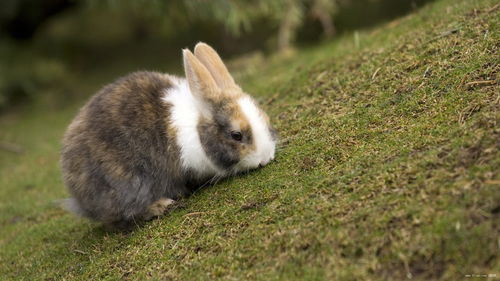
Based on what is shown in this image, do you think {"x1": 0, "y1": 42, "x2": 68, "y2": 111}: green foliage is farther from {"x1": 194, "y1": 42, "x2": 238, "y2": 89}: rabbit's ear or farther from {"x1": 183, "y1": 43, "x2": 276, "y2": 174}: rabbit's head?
{"x1": 183, "y1": 43, "x2": 276, "y2": 174}: rabbit's head

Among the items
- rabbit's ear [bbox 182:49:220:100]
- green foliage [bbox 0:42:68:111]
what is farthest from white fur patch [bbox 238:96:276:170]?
green foliage [bbox 0:42:68:111]

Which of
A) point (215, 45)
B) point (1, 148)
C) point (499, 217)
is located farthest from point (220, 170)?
point (215, 45)

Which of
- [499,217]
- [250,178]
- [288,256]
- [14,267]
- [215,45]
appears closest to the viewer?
[499,217]

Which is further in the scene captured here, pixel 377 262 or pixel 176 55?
pixel 176 55

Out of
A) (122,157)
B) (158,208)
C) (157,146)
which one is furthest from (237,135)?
(122,157)

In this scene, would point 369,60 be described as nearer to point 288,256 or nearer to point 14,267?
point 288,256

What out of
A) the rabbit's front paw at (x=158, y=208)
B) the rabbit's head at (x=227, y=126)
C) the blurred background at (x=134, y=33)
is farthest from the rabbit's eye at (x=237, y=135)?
the blurred background at (x=134, y=33)

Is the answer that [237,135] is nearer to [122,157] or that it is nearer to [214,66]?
[214,66]
